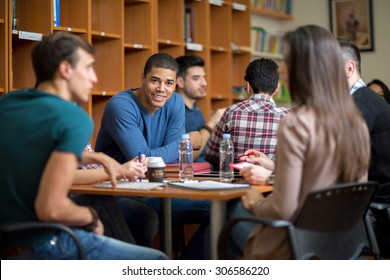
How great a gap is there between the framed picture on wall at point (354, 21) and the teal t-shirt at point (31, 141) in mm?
5692

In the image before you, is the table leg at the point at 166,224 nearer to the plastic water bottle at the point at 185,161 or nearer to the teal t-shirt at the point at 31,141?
the plastic water bottle at the point at 185,161

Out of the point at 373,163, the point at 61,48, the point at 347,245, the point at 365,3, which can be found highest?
the point at 365,3

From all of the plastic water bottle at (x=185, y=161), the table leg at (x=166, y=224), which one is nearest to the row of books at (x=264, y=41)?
the plastic water bottle at (x=185, y=161)

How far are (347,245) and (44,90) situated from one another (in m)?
1.29

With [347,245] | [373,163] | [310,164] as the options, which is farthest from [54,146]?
[373,163]

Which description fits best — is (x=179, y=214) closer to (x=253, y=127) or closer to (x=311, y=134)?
(x=253, y=127)

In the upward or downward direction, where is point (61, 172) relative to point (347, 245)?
upward

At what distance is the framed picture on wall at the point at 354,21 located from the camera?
7379 mm

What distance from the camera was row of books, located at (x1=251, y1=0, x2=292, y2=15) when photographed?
7.33 meters

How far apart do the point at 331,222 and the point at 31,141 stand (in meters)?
1.12

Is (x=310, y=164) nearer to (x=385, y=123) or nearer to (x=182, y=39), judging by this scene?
(x=385, y=123)

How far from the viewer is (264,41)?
299 inches

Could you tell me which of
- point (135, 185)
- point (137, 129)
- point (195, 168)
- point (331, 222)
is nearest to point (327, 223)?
point (331, 222)

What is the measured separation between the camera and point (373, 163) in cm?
312
